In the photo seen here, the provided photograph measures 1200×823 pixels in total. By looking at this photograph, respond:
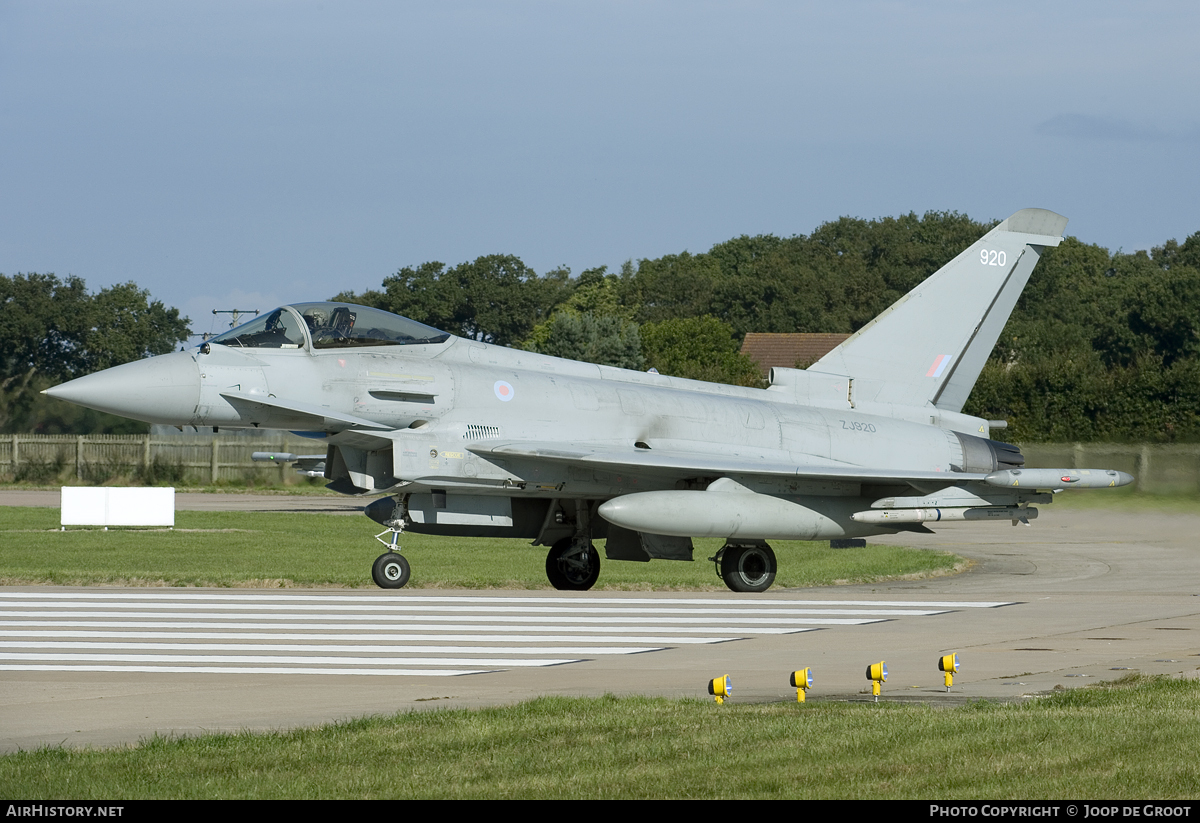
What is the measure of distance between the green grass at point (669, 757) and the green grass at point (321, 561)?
418 inches

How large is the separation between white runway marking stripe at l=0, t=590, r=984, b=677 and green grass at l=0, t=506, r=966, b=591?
1704 millimetres

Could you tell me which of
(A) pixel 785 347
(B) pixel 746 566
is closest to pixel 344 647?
(B) pixel 746 566

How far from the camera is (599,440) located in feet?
52.9

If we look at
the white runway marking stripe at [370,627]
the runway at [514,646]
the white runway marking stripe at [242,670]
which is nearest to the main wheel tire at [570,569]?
the runway at [514,646]

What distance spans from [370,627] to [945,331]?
9089mm

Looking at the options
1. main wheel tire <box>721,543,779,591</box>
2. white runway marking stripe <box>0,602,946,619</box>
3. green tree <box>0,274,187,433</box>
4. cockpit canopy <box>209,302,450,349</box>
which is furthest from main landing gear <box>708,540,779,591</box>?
green tree <box>0,274,187,433</box>

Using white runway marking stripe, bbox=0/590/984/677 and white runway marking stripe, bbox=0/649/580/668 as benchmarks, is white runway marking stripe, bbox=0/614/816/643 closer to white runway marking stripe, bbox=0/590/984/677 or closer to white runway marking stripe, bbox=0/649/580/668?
white runway marking stripe, bbox=0/590/984/677

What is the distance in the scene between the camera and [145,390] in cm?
1445

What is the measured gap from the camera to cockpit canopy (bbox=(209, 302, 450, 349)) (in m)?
15.2

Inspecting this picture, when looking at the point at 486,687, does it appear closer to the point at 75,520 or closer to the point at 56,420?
the point at 56,420

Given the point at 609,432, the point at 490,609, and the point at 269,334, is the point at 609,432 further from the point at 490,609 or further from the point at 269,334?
the point at 269,334

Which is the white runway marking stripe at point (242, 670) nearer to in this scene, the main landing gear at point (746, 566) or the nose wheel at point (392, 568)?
the nose wheel at point (392, 568)
